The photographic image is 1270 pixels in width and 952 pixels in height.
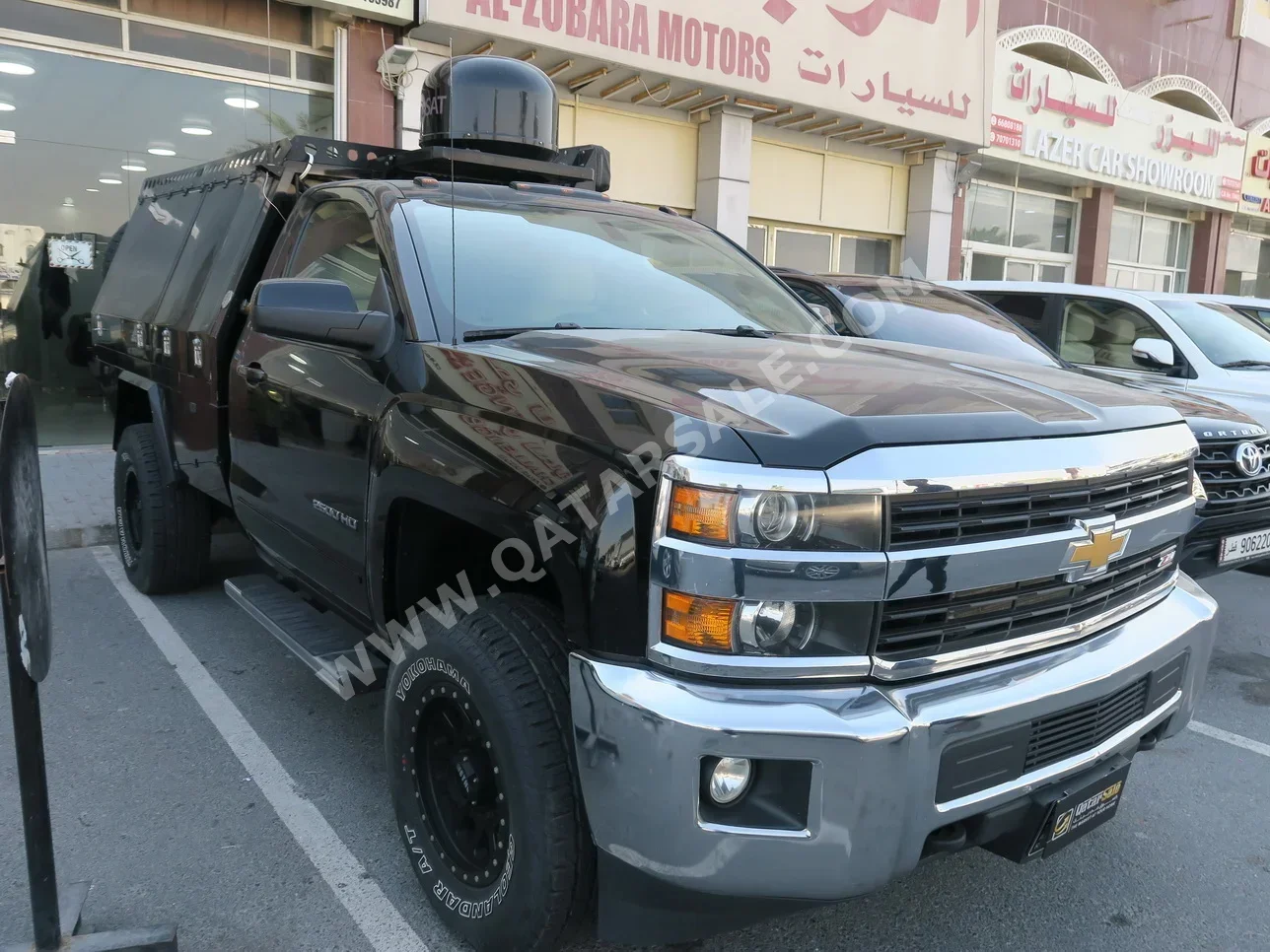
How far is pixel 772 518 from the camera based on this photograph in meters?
1.93

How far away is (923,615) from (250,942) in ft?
6.13

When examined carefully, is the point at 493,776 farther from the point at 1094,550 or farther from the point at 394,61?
the point at 394,61

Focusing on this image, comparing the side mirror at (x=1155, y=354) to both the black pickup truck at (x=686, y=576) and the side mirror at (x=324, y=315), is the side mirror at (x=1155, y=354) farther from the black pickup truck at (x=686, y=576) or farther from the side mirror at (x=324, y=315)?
the side mirror at (x=324, y=315)

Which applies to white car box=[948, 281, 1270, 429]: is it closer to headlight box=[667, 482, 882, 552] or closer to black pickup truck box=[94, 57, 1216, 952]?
black pickup truck box=[94, 57, 1216, 952]

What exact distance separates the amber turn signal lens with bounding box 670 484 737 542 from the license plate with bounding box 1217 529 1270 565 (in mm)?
3789

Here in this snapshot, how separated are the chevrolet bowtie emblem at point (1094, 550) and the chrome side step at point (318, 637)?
2.03 m

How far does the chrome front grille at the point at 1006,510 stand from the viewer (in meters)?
1.99

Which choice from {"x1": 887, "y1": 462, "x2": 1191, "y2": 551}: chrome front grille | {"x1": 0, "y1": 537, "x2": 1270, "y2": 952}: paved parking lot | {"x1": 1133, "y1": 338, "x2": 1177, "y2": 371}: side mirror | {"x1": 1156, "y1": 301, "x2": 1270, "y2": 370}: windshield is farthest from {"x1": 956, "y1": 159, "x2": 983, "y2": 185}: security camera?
{"x1": 887, "y1": 462, "x2": 1191, "y2": 551}: chrome front grille

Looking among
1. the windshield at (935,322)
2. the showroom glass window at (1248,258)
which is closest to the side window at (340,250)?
the windshield at (935,322)

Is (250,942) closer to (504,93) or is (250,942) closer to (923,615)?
(923,615)

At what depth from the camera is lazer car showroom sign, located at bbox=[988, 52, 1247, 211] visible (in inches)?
628

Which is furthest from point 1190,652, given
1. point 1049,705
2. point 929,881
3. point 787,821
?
point 787,821

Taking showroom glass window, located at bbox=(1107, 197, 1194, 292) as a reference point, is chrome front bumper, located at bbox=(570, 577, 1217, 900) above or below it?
below

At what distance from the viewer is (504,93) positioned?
191 inches
